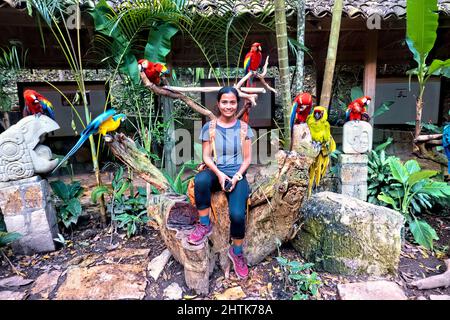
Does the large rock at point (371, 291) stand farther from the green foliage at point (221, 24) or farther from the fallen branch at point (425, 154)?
the green foliage at point (221, 24)

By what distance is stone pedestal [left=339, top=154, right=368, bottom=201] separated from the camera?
2912 millimetres

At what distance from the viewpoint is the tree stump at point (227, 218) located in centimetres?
174

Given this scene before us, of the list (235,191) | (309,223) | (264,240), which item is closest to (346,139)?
(309,223)

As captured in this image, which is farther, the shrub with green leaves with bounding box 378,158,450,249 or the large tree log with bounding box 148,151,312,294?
the shrub with green leaves with bounding box 378,158,450,249

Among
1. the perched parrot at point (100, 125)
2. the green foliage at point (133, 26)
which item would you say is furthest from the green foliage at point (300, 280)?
the green foliage at point (133, 26)

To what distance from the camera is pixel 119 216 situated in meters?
2.81

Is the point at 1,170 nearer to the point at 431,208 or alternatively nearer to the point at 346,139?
the point at 346,139

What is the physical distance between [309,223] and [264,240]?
41cm

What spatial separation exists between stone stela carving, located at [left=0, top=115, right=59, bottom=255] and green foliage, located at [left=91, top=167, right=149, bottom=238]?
0.46m

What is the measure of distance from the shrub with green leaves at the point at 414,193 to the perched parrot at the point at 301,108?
1.25m

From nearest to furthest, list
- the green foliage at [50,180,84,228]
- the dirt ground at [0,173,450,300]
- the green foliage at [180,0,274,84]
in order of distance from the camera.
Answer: the dirt ground at [0,173,450,300], the green foliage at [50,180,84,228], the green foliage at [180,0,274,84]

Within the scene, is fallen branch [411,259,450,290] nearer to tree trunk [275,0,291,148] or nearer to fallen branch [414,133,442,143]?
fallen branch [414,133,442,143]

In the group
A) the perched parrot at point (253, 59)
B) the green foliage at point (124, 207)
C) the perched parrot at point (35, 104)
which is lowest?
the green foliage at point (124, 207)

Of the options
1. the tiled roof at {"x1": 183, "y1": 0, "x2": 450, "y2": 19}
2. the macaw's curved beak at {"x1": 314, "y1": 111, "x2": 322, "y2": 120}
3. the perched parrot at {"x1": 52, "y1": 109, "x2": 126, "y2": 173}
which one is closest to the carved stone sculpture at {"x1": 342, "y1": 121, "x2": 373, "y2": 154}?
the macaw's curved beak at {"x1": 314, "y1": 111, "x2": 322, "y2": 120}
